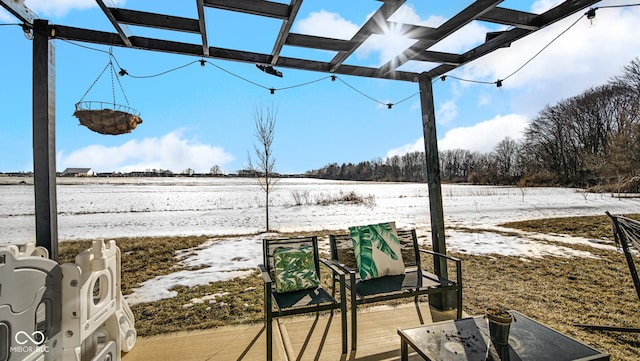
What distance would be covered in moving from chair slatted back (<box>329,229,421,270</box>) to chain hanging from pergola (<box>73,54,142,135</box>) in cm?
205

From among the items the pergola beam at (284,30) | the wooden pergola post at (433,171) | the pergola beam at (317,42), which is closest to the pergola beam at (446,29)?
the wooden pergola post at (433,171)

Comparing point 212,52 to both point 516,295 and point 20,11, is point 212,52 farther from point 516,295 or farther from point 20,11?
point 516,295

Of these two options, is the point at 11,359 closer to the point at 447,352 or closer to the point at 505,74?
the point at 447,352

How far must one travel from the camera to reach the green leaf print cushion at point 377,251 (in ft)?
9.07

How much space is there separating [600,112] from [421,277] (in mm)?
13487

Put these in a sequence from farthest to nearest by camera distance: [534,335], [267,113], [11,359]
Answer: [267,113], [534,335], [11,359]

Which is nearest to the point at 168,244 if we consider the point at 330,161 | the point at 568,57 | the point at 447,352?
the point at 447,352

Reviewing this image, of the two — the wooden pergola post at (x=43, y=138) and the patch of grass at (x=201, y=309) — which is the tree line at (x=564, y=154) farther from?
the wooden pergola post at (x=43, y=138)

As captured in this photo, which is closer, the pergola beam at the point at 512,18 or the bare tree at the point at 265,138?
the pergola beam at the point at 512,18

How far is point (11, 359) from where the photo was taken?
123 centimetres

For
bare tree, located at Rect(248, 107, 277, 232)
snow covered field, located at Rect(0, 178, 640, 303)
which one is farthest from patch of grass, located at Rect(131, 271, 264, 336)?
bare tree, located at Rect(248, 107, 277, 232)

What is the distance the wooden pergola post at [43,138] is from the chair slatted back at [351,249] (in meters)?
2.26

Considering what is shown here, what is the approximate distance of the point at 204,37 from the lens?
7.62 ft

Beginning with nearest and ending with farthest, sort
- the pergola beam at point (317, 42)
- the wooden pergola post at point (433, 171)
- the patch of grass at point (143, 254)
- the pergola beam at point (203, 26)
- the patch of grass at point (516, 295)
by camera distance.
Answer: the pergola beam at point (203, 26), the pergola beam at point (317, 42), the patch of grass at point (516, 295), the wooden pergola post at point (433, 171), the patch of grass at point (143, 254)
